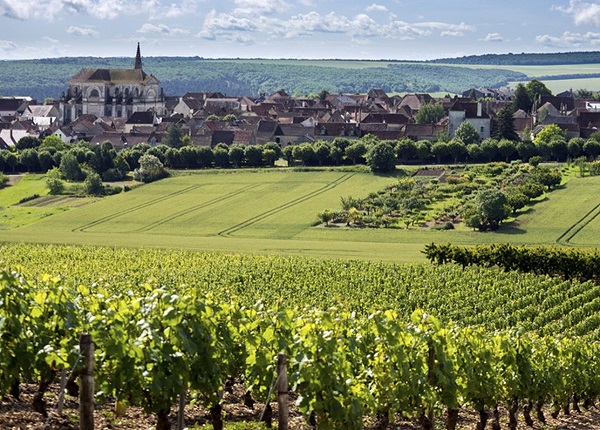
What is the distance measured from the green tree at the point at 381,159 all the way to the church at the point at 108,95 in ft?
234

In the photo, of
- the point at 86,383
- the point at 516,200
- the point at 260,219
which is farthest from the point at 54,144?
the point at 86,383

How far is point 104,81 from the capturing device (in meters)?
171

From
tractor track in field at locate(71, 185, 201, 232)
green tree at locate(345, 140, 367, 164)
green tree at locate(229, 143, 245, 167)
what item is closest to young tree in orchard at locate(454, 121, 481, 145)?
green tree at locate(345, 140, 367, 164)

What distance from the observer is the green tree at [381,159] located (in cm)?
10131

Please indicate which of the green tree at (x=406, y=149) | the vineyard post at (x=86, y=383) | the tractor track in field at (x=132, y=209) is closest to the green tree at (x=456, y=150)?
the green tree at (x=406, y=149)

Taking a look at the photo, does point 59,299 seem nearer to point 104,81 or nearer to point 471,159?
point 471,159

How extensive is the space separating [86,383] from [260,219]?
70054 millimetres

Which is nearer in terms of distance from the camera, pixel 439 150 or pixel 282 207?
pixel 282 207

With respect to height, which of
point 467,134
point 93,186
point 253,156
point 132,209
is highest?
point 467,134

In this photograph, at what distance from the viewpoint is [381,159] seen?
101188 mm

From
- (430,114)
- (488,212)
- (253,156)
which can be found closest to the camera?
(488,212)

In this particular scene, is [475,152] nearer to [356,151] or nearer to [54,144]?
[356,151]

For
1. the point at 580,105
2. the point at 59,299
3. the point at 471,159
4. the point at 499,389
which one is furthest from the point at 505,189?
the point at 580,105

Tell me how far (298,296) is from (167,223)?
3922 cm
